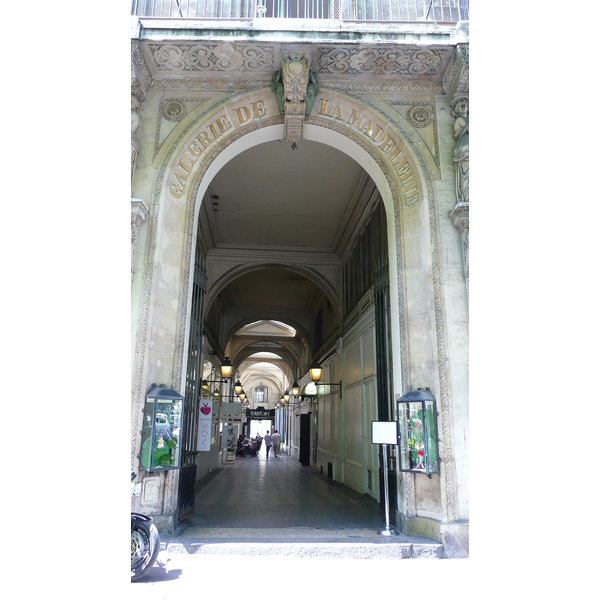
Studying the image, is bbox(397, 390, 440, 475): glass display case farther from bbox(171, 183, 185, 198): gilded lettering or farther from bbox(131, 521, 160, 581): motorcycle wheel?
bbox(171, 183, 185, 198): gilded lettering

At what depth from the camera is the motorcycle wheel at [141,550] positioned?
4.32m

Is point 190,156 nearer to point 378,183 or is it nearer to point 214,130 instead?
point 214,130

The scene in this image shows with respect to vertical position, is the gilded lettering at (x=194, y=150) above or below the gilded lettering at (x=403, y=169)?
above

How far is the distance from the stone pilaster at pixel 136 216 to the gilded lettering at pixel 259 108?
7.56ft

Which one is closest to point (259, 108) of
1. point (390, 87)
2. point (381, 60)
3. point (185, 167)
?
point (185, 167)

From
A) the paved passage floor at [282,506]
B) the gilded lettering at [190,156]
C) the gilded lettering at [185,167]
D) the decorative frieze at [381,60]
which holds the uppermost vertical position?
the decorative frieze at [381,60]

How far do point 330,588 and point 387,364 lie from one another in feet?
13.7

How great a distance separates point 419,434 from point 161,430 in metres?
3.18

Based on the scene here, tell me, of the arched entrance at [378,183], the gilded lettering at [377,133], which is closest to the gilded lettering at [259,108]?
the arched entrance at [378,183]

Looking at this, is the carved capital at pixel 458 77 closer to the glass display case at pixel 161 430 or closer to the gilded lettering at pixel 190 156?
the gilded lettering at pixel 190 156

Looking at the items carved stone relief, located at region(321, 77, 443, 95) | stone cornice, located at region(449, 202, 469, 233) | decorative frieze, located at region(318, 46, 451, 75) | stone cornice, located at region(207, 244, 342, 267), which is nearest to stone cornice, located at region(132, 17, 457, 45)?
decorative frieze, located at region(318, 46, 451, 75)

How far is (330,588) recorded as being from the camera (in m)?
4.18
